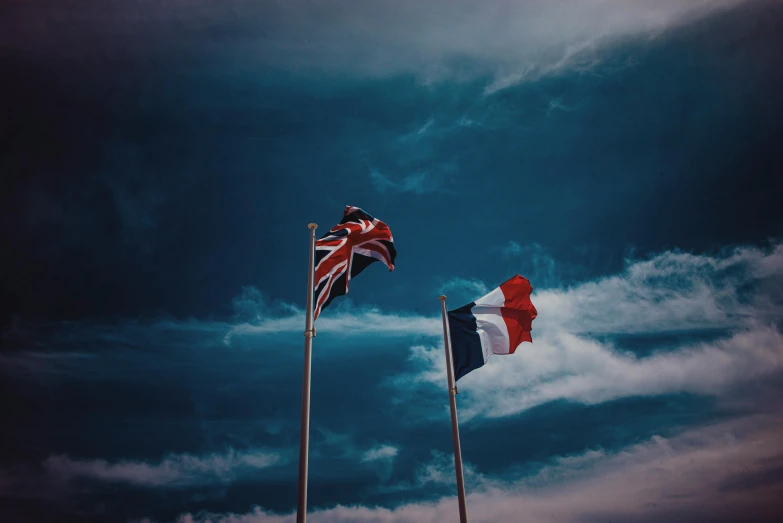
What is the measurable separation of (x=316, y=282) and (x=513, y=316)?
32.9ft

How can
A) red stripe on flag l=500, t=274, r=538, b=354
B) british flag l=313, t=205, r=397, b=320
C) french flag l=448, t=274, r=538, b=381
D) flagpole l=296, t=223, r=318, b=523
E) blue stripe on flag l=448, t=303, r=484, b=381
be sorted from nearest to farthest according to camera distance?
flagpole l=296, t=223, r=318, b=523, british flag l=313, t=205, r=397, b=320, blue stripe on flag l=448, t=303, r=484, b=381, french flag l=448, t=274, r=538, b=381, red stripe on flag l=500, t=274, r=538, b=354

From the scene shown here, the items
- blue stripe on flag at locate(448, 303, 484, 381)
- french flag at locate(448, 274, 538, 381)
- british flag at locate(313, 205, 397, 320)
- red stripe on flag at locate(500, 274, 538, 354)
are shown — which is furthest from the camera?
red stripe on flag at locate(500, 274, 538, 354)

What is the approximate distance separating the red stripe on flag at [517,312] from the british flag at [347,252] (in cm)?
594

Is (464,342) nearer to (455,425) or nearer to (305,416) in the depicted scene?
(455,425)

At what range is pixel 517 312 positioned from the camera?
80.4ft

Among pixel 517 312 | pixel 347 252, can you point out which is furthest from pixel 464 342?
pixel 347 252

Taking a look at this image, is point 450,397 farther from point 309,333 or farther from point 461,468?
point 309,333

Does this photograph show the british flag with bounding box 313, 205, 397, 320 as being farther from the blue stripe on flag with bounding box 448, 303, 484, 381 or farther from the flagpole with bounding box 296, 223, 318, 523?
the blue stripe on flag with bounding box 448, 303, 484, 381

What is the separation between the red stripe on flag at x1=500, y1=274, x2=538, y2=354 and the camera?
79.5 feet

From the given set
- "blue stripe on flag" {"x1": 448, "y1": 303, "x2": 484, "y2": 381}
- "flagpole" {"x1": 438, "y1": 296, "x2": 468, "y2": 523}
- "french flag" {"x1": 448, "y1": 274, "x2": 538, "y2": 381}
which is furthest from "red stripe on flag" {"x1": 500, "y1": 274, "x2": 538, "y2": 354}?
"flagpole" {"x1": 438, "y1": 296, "x2": 468, "y2": 523}

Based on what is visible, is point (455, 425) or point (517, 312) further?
point (517, 312)

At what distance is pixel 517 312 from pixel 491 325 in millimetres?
1390

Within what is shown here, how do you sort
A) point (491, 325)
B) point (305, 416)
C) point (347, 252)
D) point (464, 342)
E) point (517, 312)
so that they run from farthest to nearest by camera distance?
point (517, 312) < point (491, 325) < point (464, 342) < point (347, 252) < point (305, 416)

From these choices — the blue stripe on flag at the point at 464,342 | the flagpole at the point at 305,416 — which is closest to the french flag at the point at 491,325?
the blue stripe on flag at the point at 464,342
